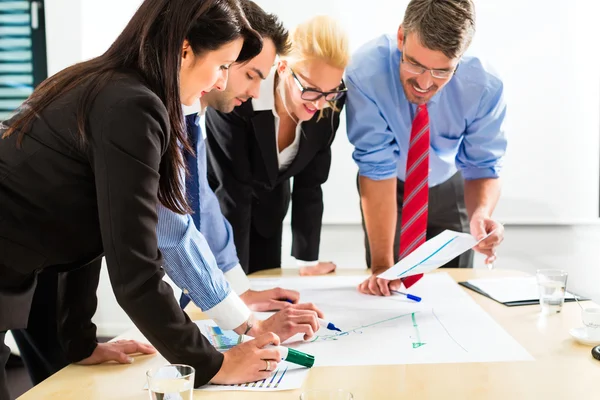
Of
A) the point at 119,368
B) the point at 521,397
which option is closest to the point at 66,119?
the point at 119,368

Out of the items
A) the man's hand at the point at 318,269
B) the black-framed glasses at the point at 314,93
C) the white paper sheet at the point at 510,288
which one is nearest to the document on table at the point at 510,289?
the white paper sheet at the point at 510,288

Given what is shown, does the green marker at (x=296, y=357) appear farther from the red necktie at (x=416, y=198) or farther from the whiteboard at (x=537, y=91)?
the whiteboard at (x=537, y=91)

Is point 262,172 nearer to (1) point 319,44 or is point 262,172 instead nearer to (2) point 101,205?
(1) point 319,44

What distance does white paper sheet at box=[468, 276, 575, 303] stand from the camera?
1.77 metres

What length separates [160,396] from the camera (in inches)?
39.6

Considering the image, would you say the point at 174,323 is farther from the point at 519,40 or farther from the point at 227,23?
the point at 519,40

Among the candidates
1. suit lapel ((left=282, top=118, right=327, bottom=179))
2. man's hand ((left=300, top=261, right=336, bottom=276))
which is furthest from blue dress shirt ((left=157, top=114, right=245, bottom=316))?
suit lapel ((left=282, top=118, right=327, bottom=179))

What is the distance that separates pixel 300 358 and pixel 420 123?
3.26ft

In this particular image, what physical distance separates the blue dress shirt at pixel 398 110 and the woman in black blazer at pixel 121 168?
37.0 inches

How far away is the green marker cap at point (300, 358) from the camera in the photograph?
1271 mm

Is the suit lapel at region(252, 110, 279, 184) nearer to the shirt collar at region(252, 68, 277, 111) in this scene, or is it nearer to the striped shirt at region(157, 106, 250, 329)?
the shirt collar at region(252, 68, 277, 111)

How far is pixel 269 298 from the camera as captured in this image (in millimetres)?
1730

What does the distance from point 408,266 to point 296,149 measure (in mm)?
680

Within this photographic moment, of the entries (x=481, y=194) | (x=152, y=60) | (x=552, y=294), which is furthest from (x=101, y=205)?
(x=481, y=194)
